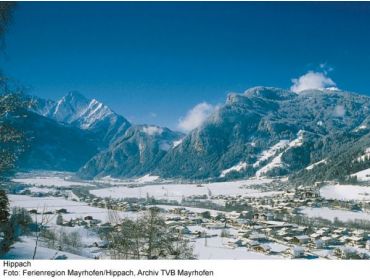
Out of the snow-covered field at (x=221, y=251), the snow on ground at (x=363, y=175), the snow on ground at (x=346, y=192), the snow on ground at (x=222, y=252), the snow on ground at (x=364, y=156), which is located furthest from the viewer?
the snow on ground at (x=364, y=156)

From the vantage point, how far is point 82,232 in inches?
1362

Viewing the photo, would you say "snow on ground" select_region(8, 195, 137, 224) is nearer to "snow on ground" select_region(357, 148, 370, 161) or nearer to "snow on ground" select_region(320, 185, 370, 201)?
"snow on ground" select_region(320, 185, 370, 201)

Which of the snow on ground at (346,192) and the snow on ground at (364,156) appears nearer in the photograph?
the snow on ground at (346,192)

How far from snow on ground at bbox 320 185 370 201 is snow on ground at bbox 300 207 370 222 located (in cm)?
1201

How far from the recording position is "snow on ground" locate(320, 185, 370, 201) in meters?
71.7

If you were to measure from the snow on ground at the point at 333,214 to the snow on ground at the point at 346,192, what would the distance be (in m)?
12.0

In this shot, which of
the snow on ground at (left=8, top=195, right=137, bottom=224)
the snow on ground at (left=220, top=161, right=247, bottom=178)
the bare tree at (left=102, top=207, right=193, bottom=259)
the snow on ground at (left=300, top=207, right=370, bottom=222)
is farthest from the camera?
the snow on ground at (left=220, top=161, right=247, bottom=178)

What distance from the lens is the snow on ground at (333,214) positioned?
51312mm

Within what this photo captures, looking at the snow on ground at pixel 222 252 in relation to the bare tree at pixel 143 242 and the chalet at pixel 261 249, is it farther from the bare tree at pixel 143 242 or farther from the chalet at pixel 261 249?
the bare tree at pixel 143 242

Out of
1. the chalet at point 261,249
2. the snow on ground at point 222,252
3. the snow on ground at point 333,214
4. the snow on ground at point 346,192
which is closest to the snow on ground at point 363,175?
the snow on ground at point 346,192

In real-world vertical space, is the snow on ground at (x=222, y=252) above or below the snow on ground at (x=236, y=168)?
below

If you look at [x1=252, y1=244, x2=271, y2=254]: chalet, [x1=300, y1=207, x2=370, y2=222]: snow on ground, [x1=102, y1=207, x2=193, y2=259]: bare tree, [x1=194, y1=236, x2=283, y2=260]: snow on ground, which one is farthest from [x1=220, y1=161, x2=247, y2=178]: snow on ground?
[x1=102, y1=207, x2=193, y2=259]: bare tree

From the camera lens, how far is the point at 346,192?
3076 inches
